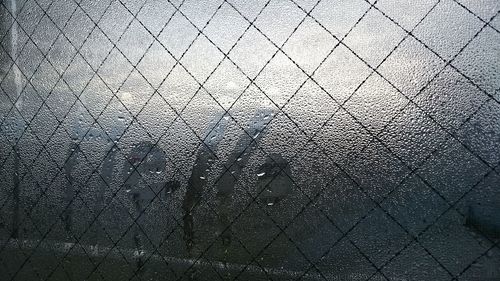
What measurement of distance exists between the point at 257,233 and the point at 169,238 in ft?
1.17

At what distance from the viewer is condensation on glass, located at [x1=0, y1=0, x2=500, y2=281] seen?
4.39 feet

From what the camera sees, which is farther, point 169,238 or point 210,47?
point 169,238

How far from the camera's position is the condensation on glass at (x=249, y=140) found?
52.7 inches

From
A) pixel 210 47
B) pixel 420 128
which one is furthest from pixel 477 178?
pixel 210 47

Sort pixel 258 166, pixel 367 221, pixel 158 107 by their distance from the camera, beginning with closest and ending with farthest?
1. pixel 367 221
2. pixel 258 166
3. pixel 158 107

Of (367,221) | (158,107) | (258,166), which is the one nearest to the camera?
(367,221)

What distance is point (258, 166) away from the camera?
1.59 metres

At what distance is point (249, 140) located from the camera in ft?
5.24

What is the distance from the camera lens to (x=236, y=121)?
1.60 meters

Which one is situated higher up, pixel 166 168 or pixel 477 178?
pixel 477 178

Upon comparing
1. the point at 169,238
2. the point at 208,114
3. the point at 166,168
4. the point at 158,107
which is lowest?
the point at 169,238

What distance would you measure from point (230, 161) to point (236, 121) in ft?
0.47

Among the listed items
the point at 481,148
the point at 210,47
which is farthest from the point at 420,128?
the point at 210,47

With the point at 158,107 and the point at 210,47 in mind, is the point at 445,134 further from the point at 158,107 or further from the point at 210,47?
the point at 158,107
